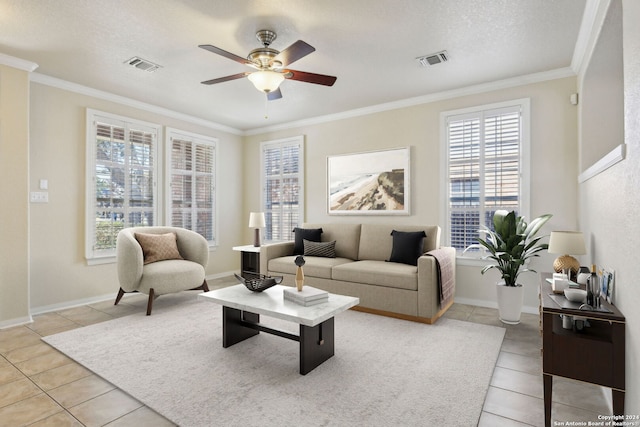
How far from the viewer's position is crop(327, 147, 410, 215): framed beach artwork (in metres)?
4.71

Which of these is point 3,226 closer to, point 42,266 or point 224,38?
point 42,266

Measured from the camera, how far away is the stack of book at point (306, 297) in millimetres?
2554

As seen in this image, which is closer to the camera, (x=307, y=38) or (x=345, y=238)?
(x=307, y=38)

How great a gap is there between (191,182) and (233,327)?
10.8 ft

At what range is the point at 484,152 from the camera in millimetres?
4129

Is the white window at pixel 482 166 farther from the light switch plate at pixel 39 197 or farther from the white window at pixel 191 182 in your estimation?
the light switch plate at pixel 39 197

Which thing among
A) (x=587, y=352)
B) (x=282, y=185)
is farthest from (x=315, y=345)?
(x=282, y=185)

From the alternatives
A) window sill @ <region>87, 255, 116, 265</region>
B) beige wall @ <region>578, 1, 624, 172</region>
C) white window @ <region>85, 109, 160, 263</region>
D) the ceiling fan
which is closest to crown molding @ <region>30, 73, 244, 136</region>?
white window @ <region>85, 109, 160, 263</region>

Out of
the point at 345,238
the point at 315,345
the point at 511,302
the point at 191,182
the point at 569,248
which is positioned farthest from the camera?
the point at 191,182

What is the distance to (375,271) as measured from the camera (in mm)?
3768

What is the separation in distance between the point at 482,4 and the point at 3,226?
186 inches

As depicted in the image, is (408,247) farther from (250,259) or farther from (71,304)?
(71,304)

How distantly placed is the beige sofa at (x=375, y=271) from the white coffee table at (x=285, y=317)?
3.37 feet

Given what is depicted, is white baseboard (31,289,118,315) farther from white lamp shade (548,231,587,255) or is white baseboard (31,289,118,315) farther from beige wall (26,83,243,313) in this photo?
white lamp shade (548,231,587,255)
